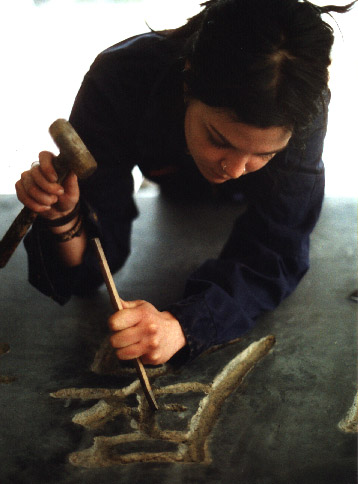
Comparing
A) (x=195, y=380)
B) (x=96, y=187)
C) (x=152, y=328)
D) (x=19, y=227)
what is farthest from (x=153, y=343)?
(x=96, y=187)

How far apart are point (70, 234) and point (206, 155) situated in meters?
0.32

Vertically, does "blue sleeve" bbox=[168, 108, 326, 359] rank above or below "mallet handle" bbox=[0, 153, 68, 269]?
below

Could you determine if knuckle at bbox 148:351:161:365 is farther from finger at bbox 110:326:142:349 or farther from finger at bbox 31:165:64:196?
finger at bbox 31:165:64:196

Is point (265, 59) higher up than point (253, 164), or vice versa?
point (265, 59)

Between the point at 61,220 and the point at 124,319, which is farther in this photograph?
the point at 61,220

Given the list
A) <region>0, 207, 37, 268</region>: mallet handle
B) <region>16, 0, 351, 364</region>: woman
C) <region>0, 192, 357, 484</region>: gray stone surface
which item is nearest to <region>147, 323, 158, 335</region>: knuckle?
<region>16, 0, 351, 364</region>: woman

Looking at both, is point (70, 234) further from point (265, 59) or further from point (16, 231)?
point (265, 59)

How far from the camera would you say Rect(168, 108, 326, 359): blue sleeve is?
982 mm

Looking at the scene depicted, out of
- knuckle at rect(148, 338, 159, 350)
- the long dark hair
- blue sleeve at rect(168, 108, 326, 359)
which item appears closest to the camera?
the long dark hair

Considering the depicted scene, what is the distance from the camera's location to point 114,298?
0.81 m

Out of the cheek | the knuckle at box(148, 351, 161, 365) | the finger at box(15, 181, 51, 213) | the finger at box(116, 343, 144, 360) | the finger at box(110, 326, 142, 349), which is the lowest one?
the knuckle at box(148, 351, 161, 365)

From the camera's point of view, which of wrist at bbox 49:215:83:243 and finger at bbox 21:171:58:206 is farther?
wrist at bbox 49:215:83:243

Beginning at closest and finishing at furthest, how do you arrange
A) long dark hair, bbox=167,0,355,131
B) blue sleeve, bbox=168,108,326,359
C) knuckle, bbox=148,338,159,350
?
1. long dark hair, bbox=167,0,355,131
2. knuckle, bbox=148,338,159,350
3. blue sleeve, bbox=168,108,326,359

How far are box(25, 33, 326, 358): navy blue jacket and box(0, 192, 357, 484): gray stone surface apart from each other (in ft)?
0.23
